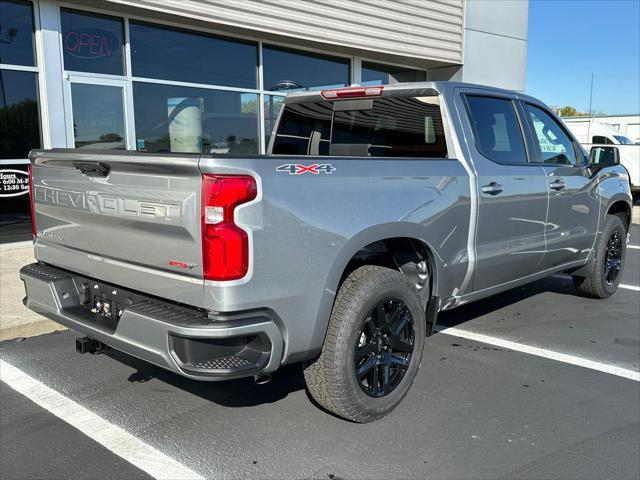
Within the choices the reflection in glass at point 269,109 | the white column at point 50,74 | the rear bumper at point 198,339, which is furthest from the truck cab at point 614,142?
the rear bumper at point 198,339

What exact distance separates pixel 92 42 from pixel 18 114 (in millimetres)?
1421

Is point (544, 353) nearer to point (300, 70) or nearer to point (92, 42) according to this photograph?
point (92, 42)

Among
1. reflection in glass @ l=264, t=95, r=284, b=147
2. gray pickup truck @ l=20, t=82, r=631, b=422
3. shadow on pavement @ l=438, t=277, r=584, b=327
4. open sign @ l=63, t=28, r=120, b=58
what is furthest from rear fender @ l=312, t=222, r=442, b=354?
reflection in glass @ l=264, t=95, r=284, b=147

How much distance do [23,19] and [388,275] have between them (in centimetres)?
630

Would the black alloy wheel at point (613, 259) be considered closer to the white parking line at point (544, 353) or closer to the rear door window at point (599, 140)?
the white parking line at point (544, 353)

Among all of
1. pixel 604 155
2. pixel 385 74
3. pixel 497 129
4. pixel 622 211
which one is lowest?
pixel 622 211

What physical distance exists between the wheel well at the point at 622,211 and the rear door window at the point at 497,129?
7.01ft

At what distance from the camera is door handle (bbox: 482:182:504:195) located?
13.5 ft

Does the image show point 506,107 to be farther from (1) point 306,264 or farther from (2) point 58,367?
(2) point 58,367

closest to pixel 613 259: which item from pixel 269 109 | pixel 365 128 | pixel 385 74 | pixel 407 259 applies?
pixel 365 128

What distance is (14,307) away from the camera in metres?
5.57

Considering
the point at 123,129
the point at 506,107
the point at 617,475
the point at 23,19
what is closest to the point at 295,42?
the point at 123,129

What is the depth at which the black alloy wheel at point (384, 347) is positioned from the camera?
3377mm

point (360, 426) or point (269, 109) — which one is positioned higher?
point (269, 109)
